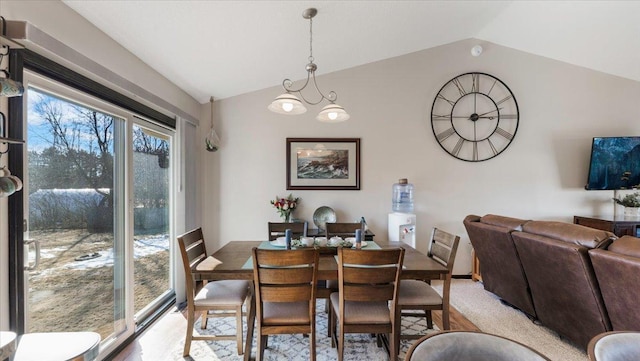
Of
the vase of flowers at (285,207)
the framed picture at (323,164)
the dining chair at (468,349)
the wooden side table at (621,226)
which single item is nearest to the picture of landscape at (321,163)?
the framed picture at (323,164)

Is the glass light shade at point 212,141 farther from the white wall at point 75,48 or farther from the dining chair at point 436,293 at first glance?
the dining chair at point 436,293

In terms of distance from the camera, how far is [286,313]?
1.93m

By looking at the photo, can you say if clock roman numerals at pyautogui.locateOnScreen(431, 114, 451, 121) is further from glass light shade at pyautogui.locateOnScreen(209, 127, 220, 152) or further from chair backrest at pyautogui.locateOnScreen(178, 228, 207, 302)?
chair backrest at pyautogui.locateOnScreen(178, 228, 207, 302)

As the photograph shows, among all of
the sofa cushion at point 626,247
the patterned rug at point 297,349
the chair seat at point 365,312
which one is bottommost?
the patterned rug at point 297,349

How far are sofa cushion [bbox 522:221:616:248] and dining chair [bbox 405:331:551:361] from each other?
1.61 meters

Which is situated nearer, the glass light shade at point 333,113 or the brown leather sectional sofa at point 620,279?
the brown leather sectional sofa at point 620,279

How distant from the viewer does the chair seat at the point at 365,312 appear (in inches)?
75.1

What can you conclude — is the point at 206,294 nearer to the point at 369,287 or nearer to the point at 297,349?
the point at 297,349

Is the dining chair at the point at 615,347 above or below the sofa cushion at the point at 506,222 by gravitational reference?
below

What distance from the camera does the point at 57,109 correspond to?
181 cm

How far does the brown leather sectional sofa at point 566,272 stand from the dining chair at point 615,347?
1.09m

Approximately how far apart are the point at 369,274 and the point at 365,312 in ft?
1.15

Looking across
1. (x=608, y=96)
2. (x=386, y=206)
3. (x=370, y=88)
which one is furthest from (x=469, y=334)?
(x=608, y=96)

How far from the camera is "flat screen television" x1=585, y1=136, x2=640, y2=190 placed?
11.8ft
